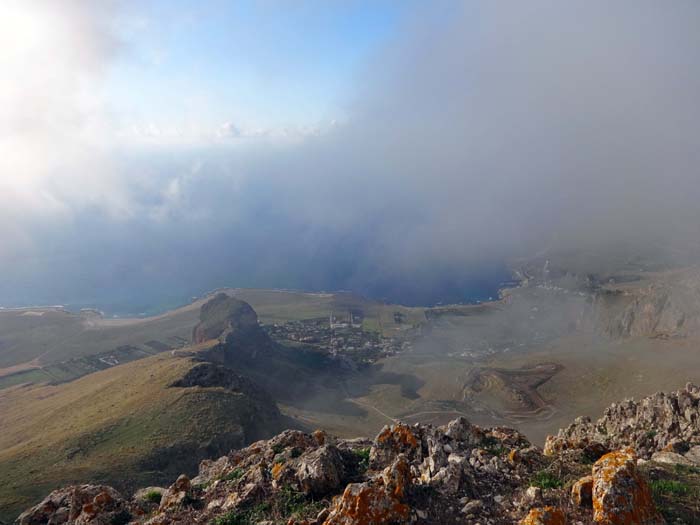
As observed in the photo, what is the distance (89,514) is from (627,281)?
618 feet

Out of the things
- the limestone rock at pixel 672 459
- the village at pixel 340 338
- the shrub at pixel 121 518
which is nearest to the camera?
the shrub at pixel 121 518

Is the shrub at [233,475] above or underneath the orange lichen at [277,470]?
underneath

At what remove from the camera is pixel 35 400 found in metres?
78.0

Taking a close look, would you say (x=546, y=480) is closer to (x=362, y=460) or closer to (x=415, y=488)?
(x=415, y=488)

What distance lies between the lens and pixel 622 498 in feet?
31.7

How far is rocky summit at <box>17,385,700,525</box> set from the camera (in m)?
10.2

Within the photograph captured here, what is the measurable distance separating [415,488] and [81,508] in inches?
507

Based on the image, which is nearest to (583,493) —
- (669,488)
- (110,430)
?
(669,488)

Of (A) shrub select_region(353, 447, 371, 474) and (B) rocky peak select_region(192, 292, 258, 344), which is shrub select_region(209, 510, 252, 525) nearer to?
(A) shrub select_region(353, 447, 371, 474)

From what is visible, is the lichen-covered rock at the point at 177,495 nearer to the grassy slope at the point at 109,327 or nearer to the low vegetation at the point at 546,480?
A: the low vegetation at the point at 546,480

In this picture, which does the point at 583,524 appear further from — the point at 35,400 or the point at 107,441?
the point at 35,400

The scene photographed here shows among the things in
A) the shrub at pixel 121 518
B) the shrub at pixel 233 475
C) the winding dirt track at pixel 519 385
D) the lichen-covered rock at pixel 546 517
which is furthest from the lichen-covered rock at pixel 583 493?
the winding dirt track at pixel 519 385

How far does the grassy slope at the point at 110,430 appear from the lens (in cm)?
3581

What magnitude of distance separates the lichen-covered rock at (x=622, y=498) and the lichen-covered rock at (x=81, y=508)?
14.7 meters
